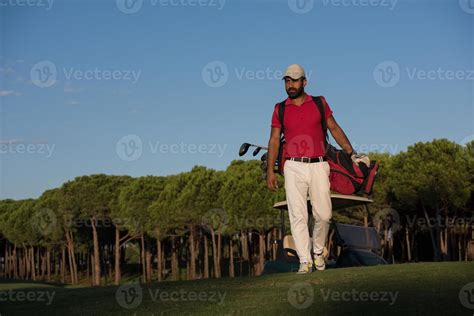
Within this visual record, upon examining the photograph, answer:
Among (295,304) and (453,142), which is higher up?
(453,142)

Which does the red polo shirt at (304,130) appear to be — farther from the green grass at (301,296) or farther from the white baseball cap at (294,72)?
the green grass at (301,296)

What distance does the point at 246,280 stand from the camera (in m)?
9.36

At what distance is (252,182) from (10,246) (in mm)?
62105

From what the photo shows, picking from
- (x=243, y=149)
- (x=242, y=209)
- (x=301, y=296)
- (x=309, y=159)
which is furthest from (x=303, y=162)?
(x=242, y=209)

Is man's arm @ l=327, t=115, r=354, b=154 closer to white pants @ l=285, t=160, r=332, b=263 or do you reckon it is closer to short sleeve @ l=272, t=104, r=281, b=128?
white pants @ l=285, t=160, r=332, b=263

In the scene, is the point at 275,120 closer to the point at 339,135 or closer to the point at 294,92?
the point at 294,92

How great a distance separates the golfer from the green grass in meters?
0.67

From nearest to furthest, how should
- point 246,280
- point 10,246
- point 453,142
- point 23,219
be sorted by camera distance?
1. point 246,280
2. point 453,142
3. point 23,219
4. point 10,246

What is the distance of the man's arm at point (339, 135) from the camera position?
31.9 ft

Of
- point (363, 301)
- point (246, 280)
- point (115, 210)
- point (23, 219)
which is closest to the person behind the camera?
point (363, 301)

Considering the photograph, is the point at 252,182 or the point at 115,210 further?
the point at 115,210

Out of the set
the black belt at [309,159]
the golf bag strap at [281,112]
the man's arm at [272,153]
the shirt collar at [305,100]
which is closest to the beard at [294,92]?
the shirt collar at [305,100]

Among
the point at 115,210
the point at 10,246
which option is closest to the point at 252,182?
the point at 115,210

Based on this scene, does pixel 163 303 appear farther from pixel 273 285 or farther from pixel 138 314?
pixel 273 285
